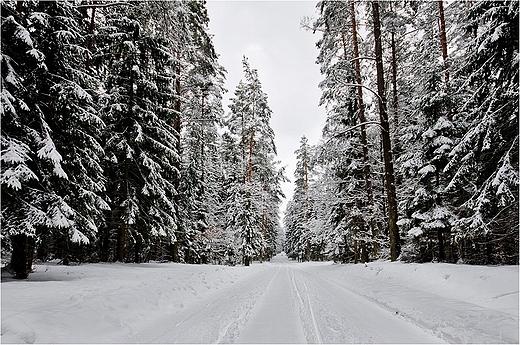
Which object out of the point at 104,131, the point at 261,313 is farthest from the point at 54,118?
the point at 261,313

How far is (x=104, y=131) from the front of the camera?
11.6 m

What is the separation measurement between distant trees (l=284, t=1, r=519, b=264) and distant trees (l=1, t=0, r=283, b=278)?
23.9 feet

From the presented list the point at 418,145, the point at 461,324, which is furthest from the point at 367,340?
the point at 418,145

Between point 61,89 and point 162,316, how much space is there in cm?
602

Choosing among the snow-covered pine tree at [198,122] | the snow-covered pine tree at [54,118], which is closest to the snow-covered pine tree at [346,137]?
the snow-covered pine tree at [198,122]

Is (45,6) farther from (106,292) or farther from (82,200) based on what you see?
(106,292)

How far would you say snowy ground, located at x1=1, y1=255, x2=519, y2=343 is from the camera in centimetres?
393

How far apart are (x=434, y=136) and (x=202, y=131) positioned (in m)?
13.0

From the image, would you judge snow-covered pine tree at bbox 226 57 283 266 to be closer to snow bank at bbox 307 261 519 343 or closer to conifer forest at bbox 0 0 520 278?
conifer forest at bbox 0 0 520 278

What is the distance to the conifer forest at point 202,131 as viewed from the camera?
6266mm

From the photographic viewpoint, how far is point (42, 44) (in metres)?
7.05

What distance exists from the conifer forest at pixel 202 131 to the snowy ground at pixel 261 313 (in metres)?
1.38

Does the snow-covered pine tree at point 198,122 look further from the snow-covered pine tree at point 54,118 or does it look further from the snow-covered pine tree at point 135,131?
the snow-covered pine tree at point 54,118

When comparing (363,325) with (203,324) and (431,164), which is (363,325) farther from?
(431,164)
